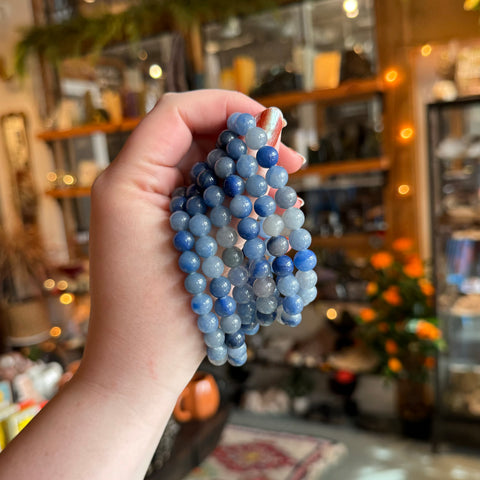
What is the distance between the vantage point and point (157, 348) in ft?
1.97

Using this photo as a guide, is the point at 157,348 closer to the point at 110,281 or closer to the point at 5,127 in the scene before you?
the point at 110,281

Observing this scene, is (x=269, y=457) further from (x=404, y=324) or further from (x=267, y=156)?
(x=267, y=156)

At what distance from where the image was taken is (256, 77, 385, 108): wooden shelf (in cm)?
272

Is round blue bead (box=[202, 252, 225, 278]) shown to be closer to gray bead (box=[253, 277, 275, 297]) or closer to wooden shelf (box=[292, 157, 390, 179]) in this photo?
gray bead (box=[253, 277, 275, 297])

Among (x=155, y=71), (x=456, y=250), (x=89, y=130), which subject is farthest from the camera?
(x=89, y=130)

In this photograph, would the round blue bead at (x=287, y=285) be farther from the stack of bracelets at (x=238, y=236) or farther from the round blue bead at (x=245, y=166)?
the round blue bead at (x=245, y=166)

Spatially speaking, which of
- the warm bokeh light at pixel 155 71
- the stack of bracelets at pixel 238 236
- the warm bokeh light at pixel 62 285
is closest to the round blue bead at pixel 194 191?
the stack of bracelets at pixel 238 236

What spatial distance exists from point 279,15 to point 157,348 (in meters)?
2.79

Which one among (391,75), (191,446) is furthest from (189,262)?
(391,75)

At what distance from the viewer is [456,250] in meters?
2.52

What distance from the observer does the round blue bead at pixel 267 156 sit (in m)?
0.62

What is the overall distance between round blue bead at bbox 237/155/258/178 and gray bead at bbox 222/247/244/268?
100mm

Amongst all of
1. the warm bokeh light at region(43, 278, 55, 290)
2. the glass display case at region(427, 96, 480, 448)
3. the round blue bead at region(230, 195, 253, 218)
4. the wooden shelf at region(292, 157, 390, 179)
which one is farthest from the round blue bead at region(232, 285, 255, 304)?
the warm bokeh light at region(43, 278, 55, 290)

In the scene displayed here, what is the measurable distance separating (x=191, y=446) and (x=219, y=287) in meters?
1.22
